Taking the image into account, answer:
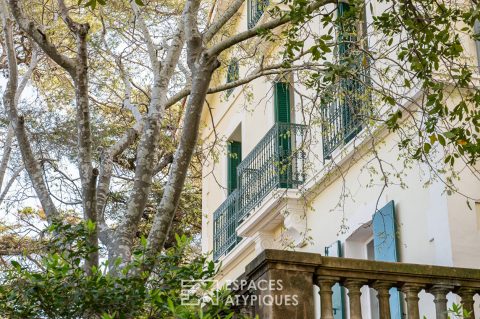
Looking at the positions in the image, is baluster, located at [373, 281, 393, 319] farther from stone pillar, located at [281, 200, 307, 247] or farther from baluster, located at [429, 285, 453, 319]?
stone pillar, located at [281, 200, 307, 247]

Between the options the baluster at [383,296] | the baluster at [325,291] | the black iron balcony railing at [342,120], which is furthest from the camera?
the black iron balcony railing at [342,120]

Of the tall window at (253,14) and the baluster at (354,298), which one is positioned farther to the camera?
the tall window at (253,14)

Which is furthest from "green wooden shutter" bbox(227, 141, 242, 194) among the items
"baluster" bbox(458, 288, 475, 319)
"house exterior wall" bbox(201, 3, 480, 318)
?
"baluster" bbox(458, 288, 475, 319)

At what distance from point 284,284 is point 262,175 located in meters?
9.39

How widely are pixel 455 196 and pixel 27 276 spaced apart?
5.86 meters

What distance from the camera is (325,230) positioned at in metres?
14.7

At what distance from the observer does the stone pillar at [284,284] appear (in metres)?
7.19

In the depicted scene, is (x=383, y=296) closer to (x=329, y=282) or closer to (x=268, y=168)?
(x=329, y=282)

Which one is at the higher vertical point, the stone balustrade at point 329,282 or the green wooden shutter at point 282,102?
the green wooden shutter at point 282,102

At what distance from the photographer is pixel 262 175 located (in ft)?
54.6

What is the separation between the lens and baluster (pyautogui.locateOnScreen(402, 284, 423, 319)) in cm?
758

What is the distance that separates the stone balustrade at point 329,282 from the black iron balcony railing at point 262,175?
6898mm

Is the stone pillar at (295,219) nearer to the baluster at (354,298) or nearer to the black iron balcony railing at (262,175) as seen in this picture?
the black iron balcony railing at (262,175)

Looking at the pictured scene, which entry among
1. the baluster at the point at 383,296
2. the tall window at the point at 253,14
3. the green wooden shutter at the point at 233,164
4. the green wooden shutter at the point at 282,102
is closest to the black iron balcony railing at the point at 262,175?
the green wooden shutter at the point at 282,102
